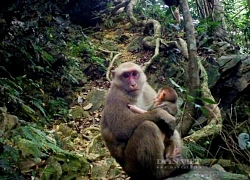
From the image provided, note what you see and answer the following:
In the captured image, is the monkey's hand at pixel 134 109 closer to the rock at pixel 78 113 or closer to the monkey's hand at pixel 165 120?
the monkey's hand at pixel 165 120

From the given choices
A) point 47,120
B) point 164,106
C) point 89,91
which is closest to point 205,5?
point 89,91

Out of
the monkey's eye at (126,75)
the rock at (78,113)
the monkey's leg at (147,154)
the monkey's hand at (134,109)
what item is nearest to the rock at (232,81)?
the rock at (78,113)

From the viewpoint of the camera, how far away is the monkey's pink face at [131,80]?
449cm

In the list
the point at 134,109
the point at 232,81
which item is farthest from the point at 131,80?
the point at 232,81

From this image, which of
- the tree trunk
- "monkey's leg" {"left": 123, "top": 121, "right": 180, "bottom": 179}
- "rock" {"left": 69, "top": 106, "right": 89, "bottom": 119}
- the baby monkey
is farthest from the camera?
"rock" {"left": 69, "top": 106, "right": 89, "bottom": 119}

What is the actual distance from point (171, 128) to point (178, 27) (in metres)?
6.59

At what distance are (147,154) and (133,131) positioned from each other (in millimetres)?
300

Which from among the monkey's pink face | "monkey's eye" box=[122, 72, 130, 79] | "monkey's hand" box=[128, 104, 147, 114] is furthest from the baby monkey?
"monkey's eye" box=[122, 72, 130, 79]

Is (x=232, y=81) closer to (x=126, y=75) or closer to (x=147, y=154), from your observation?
(x=126, y=75)

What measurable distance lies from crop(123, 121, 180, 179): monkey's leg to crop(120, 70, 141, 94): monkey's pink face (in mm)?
616

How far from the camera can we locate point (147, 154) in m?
3.94

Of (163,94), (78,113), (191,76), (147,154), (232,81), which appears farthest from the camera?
(78,113)

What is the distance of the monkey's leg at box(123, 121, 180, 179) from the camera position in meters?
3.93

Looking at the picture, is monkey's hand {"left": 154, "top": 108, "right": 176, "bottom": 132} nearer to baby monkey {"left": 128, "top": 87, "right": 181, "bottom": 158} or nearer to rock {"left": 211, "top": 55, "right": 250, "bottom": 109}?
baby monkey {"left": 128, "top": 87, "right": 181, "bottom": 158}
